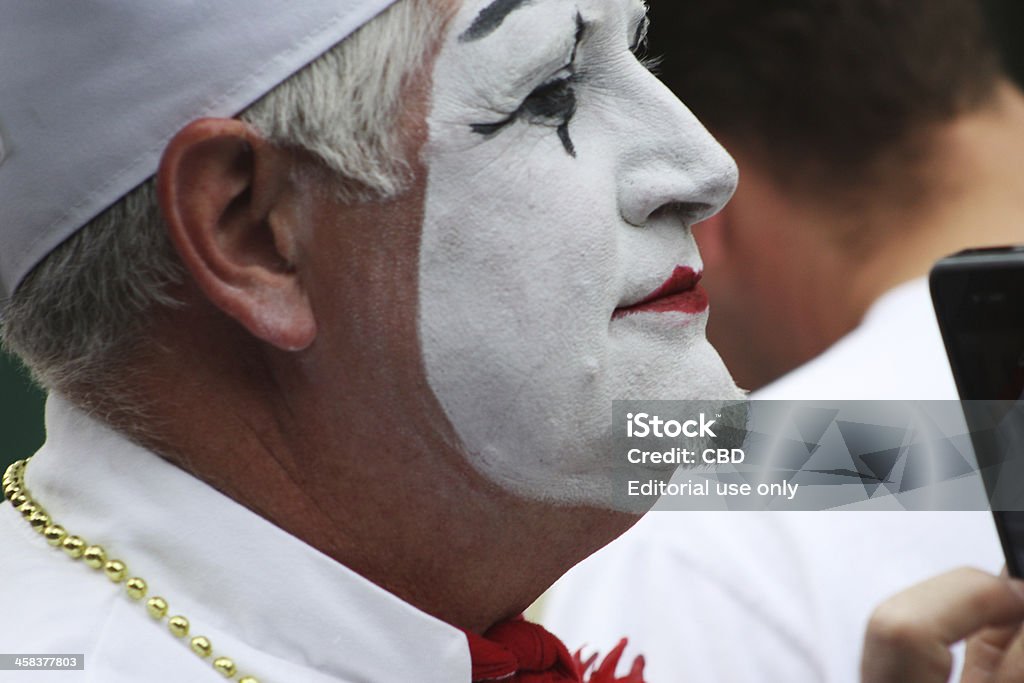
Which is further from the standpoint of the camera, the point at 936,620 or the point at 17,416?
the point at 17,416

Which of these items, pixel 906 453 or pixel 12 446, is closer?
pixel 906 453

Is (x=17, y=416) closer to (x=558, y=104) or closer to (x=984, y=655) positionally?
(x=558, y=104)

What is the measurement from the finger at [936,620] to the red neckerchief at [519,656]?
359mm

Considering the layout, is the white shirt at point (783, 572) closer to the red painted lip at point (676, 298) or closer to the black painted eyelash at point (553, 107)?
the red painted lip at point (676, 298)

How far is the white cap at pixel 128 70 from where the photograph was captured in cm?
159

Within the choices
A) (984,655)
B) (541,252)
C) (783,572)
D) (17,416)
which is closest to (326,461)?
(541,252)

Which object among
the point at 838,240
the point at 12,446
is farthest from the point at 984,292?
the point at 12,446

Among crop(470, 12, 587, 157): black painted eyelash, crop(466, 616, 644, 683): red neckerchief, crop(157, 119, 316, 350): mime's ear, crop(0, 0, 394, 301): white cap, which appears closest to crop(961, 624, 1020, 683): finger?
crop(466, 616, 644, 683): red neckerchief

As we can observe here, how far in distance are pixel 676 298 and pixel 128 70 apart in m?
0.63

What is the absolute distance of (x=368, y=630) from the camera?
1617mm

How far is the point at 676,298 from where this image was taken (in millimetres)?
1720

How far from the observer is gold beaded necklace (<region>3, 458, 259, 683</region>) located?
1.55 meters

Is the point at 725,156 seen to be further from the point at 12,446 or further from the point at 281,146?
the point at 12,446

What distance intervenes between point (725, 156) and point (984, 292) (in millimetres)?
317
